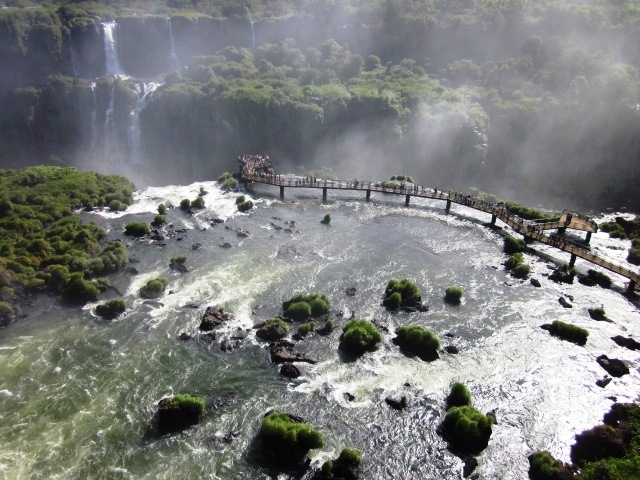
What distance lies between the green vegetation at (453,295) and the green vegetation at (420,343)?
36.6 feet

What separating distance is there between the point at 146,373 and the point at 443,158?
334 ft

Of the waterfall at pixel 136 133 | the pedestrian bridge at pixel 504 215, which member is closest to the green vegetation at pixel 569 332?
the pedestrian bridge at pixel 504 215

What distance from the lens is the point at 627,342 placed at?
191 feet

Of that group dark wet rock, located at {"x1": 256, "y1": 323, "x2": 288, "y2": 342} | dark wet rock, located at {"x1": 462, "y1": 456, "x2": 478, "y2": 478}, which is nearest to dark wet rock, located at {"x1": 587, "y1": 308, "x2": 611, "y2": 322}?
dark wet rock, located at {"x1": 462, "y1": 456, "x2": 478, "y2": 478}

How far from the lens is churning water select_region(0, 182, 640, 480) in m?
41.9

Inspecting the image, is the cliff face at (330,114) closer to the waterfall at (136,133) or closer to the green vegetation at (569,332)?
the waterfall at (136,133)

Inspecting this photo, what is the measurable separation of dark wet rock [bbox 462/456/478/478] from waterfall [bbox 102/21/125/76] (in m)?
156

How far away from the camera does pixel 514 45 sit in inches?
6678

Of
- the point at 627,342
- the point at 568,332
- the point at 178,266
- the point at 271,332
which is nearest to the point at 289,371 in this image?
the point at 271,332

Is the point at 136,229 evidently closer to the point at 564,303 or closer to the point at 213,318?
the point at 213,318

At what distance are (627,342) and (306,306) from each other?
3823 centimetres

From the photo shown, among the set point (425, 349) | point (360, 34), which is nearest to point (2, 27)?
point (360, 34)

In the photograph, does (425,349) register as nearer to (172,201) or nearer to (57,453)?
(57,453)

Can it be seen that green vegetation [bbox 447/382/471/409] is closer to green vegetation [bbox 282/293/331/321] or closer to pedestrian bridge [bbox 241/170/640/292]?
green vegetation [bbox 282/293/331/321]
